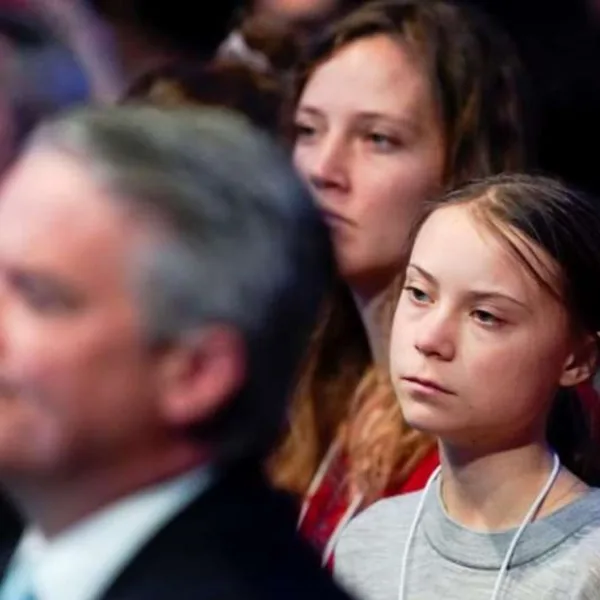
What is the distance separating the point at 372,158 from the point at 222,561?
2.86 feet

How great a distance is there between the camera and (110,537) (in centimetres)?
87

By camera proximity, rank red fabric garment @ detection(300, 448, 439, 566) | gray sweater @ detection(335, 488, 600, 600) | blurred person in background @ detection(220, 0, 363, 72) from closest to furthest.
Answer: gray sweater @ detection(335, 488, 600, 600) → red fabric garment @ detection(300, 448, 439, 566) → blurred person in background @ detection(220, 0, 363, 72)

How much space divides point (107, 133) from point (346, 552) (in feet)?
2.04

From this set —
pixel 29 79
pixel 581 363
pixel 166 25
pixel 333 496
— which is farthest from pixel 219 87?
pixel 581 363

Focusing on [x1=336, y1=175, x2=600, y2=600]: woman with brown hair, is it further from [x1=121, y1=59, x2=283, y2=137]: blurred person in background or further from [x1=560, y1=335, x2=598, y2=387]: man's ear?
[x1=121, y1=59, x2=283, y2=137]: blurred person in background

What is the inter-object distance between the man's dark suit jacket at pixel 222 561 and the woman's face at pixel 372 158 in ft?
2.58

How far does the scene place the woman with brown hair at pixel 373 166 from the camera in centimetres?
164

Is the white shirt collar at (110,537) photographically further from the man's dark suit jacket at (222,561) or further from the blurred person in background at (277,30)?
the blurred person in background at (277,30)

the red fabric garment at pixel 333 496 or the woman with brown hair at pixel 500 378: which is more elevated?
the woman with brown hair at pixel 500 378

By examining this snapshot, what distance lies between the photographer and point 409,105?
1686mm

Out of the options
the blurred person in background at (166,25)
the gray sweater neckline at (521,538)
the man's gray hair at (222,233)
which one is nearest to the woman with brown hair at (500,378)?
the gray sweater neckline at (521,538)

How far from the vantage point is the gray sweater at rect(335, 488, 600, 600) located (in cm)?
120

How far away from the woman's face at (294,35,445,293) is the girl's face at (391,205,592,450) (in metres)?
0.40

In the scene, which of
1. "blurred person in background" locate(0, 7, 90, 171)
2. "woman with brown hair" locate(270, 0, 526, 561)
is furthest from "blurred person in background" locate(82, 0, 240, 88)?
"woman with brown hair" locate(270, 0, 526, 561)
